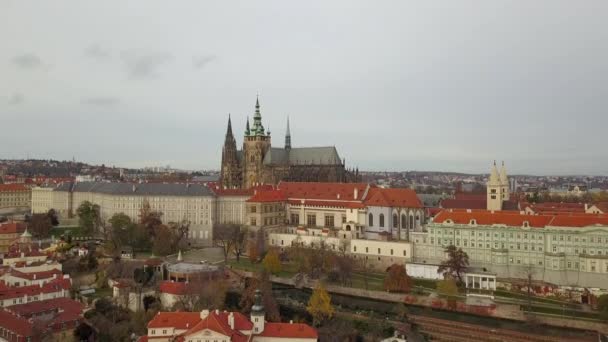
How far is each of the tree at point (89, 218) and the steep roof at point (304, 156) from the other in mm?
32730

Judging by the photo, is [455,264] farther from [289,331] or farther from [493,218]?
[289,331]

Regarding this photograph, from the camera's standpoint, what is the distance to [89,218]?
8006cm

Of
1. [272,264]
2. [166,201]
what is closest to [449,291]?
[272,264]

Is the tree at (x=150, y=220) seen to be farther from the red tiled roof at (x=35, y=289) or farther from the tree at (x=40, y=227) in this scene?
the red tiled roof at (x=35, y=289)

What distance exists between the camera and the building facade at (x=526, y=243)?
5450 cm

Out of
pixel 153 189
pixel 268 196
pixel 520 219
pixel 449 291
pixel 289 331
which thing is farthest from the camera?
pixel 153 189

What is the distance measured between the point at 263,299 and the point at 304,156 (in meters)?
58.1

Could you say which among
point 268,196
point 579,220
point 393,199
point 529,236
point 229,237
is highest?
point 268,196

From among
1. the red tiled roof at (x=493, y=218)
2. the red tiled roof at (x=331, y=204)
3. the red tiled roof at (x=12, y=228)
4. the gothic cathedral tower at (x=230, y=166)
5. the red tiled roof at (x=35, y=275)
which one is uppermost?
the gothic cathedral tower at (x=230, y=166)

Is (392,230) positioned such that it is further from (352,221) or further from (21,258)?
(21,258)

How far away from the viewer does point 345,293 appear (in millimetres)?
Answer: 56344

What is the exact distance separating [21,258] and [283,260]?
98.1 ft

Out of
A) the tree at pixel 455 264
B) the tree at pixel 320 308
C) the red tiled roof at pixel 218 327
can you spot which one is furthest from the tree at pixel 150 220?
the tree at pixel 455 264

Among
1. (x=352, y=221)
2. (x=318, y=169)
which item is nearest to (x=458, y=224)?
(x=352, y=221)
